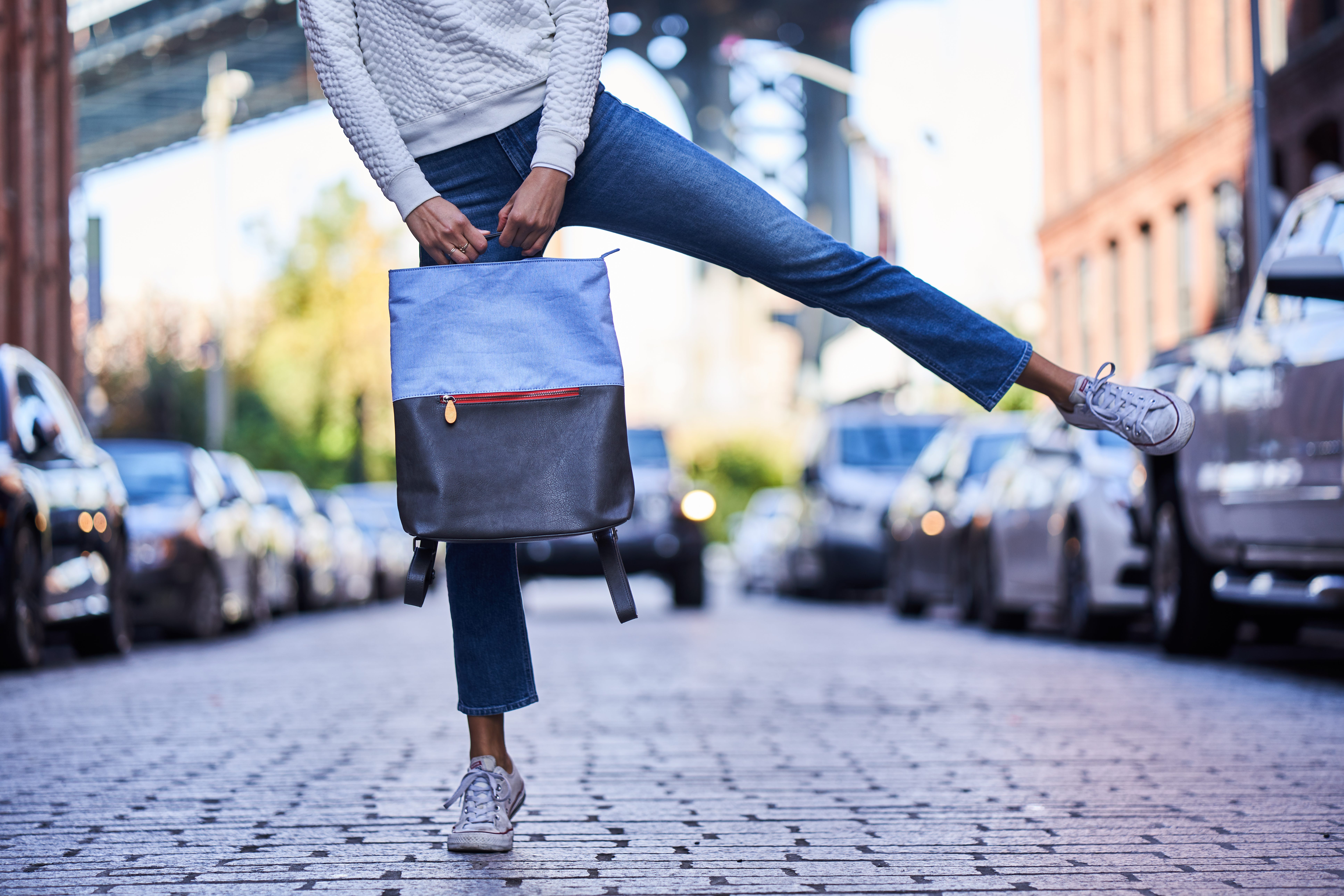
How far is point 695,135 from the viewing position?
7750 centimetres

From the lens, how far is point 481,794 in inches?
177

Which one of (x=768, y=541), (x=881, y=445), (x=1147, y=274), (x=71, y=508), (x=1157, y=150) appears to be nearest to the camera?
(x=71, y=508)

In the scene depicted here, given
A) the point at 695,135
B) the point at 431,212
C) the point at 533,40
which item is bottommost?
the point at 431,212

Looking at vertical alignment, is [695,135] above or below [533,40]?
above

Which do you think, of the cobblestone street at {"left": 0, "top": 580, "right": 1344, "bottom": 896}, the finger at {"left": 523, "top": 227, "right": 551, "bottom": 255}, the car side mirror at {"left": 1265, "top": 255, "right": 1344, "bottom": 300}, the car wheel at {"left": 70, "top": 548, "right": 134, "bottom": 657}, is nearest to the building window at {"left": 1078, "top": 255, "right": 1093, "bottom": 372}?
the car wheel at {"left": 70, "top": 548, "right": 134, "bottom": 657}

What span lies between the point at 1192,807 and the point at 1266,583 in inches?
170

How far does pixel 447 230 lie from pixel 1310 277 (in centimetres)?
409

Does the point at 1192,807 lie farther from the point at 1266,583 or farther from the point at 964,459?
the point at 964,459

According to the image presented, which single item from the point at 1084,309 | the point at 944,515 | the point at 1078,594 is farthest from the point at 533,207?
the point at 1084,309

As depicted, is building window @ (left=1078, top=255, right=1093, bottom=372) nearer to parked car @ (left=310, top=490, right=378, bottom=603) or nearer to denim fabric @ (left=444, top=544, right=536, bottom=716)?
parked car @ (left=310, top=490, right=378, bottom=603)

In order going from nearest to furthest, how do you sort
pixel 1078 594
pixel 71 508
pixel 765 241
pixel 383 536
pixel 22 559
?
pixel 765 241, pixel 22 559, pixel 71 508, pixel 1078 594, pixel 383 536

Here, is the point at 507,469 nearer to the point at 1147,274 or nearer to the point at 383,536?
the point at 383,536

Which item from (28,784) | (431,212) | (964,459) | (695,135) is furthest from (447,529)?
(695,135)

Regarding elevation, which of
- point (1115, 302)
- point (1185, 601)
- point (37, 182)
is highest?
point (37, 182)
